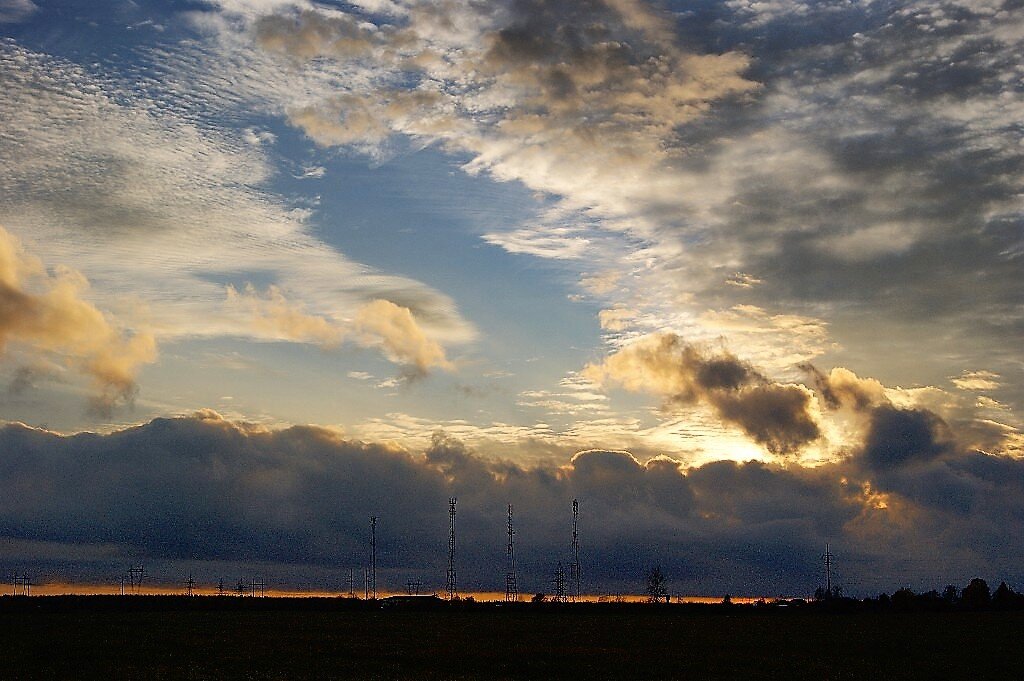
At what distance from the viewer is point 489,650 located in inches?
3962

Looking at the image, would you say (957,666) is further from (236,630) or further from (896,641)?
(236,630)

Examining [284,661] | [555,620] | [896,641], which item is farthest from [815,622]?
[284,661]

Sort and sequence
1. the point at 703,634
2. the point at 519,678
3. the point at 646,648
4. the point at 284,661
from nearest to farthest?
the point at 519,678 < the point at 284,661 < the point at 646,648 < the point at 703,634

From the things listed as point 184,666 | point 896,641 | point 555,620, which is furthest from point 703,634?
point 184,666

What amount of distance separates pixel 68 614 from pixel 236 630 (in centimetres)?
6533

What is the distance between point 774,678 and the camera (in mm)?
78188

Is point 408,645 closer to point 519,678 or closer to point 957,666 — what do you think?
point 519,678

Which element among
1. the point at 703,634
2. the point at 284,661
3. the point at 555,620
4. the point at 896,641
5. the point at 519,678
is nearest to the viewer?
the point at 519,678

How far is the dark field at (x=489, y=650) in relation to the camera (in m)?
78.4

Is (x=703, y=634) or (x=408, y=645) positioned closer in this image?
(x=408, y=645)

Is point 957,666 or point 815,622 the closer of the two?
point 957,666

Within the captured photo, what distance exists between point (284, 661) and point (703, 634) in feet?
219

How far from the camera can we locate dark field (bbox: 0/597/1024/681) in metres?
78.4

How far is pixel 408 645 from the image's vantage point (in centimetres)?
10769
